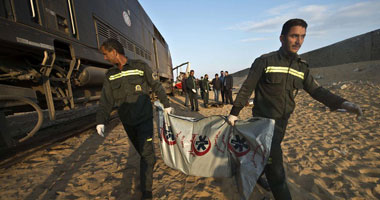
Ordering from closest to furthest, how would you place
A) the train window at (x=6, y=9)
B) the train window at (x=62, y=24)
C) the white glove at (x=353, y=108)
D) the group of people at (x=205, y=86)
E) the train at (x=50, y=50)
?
1. the white glove at (x=353, y=108)
2. the train window at (x=6, y=9)
3. the train at (x=50, y=50)
4. the train window at (x=62, y=24)
5. the group of people at (x=205, y=86)

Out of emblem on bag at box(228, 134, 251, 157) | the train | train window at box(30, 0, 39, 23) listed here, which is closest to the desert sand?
emblem on bag at box(228, 134, 251, 157)

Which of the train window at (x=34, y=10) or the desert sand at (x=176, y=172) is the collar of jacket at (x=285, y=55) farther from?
the train window at (x=34, y=10)

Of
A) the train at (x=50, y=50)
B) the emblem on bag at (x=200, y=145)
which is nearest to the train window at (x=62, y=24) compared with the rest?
the train at (x=50, y=50)

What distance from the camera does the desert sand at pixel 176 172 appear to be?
2133mm

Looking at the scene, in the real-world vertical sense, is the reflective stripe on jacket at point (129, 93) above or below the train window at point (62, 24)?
below

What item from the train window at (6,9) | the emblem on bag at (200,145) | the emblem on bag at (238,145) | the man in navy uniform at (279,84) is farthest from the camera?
the train window at (6,9)

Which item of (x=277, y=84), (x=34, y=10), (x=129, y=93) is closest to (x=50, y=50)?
(x=34, y=10)

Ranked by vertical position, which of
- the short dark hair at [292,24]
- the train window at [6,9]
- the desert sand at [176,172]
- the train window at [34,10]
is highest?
the train window at [34,10]

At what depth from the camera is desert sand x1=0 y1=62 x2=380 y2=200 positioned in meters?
2.13

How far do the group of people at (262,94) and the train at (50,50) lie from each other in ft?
5.53

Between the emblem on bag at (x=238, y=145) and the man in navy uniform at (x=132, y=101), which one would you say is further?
the man in navy uniform at (x=132, y=101)

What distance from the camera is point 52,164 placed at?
9.59ft

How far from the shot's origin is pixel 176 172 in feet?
8.59

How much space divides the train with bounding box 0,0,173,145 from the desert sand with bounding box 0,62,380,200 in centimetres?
82
